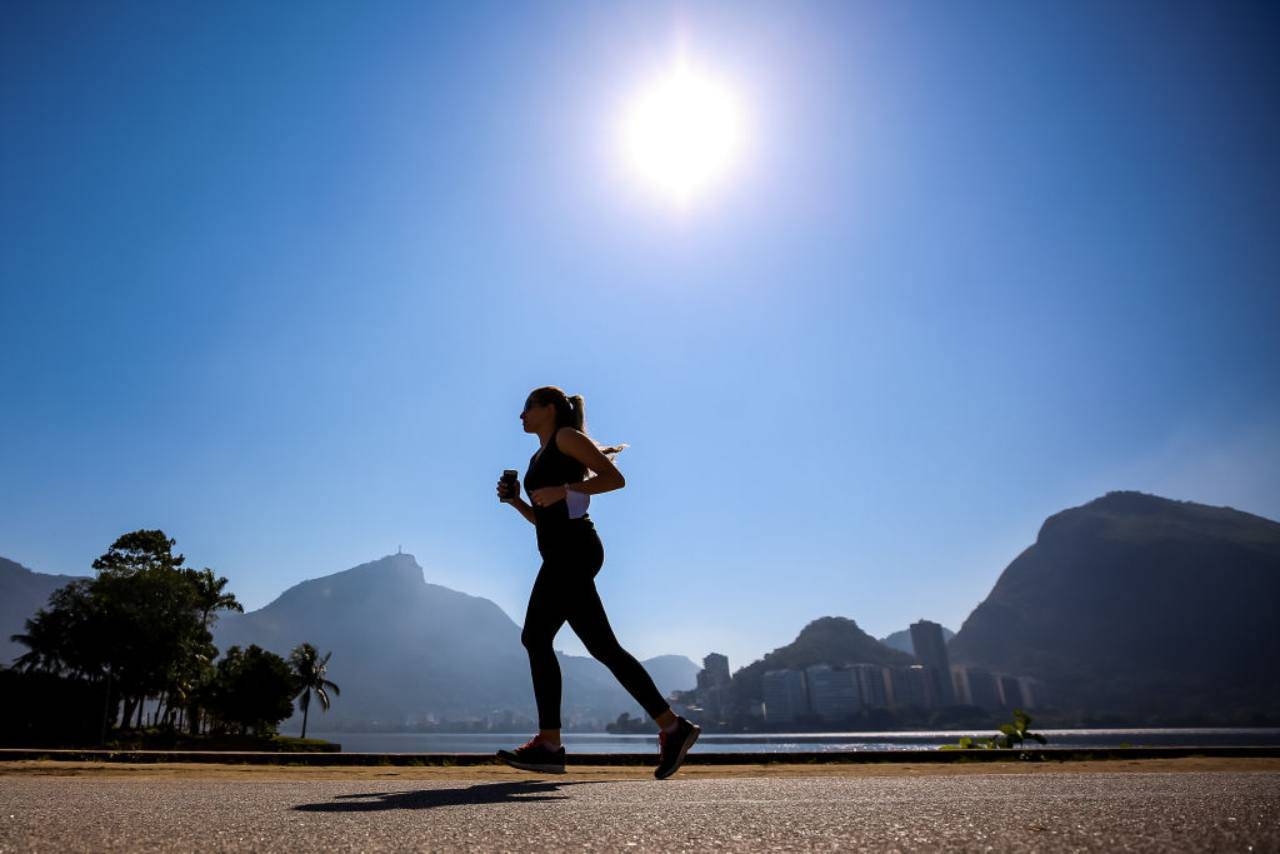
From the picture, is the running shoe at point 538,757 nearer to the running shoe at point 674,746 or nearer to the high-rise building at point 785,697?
the running shoe at point 674,746

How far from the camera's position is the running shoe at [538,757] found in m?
3.76

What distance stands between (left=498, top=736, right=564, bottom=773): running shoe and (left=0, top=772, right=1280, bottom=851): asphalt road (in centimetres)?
113

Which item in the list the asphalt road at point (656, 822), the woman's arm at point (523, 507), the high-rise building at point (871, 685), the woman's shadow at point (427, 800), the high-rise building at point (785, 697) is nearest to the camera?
the asphalt road at point (656, 822)

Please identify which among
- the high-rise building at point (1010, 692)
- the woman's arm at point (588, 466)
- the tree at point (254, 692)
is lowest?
the high-rise building at point (1010, 692)

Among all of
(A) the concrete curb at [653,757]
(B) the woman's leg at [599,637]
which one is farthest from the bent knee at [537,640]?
(A) the concrete curb at [653,757]

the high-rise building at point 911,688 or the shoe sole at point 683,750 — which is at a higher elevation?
the shoe sole at point 683,750

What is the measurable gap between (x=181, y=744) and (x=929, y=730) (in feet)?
522

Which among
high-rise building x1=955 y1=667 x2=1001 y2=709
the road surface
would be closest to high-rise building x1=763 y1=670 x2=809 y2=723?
high-rise building x1=955 y1=667 x2=1001 y2=709

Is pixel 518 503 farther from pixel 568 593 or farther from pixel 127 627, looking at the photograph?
pixel 127 627

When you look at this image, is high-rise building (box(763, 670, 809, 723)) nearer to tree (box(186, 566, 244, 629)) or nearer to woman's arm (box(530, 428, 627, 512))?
tree (box(186, 566, 244, 629))

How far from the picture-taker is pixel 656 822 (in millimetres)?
1816

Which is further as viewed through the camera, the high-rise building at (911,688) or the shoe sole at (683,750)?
the high-rise building at (911,688)

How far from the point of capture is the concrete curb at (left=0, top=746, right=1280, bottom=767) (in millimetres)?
6640

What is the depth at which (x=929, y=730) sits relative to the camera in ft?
512
